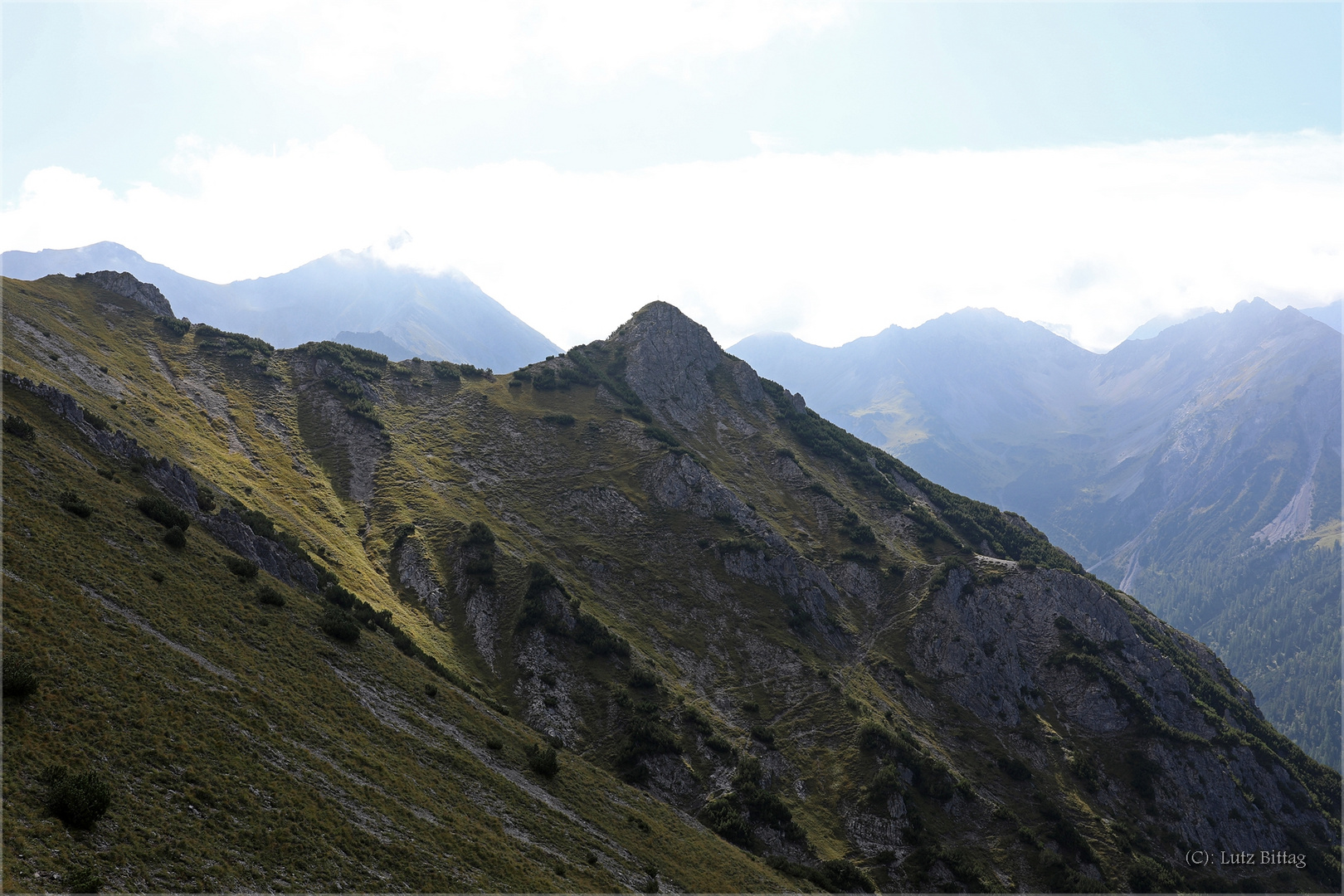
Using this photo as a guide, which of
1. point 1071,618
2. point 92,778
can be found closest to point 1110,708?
point 1071,618

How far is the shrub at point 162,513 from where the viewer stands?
40.8 metres

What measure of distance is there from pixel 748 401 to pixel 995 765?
93420mm

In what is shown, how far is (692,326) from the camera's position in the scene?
16138cm

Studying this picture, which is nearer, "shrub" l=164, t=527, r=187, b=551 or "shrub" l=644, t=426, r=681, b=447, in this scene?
"shrub" l=164, t=527, r=187, b=551

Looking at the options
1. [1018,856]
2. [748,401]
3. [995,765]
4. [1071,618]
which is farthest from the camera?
[748,401]

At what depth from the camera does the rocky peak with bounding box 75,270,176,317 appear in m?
102

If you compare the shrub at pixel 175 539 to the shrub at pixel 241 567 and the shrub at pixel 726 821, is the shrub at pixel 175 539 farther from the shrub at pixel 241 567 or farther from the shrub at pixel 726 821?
the shrub at pixel 726 821

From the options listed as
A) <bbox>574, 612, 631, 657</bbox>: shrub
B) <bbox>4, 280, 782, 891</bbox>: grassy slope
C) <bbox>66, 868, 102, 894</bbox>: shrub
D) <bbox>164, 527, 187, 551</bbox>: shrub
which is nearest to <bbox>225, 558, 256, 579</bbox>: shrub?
<bbox>4, 280, 782, 891</bbox>: grassy slope

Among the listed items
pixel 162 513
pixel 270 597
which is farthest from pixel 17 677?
pixel 162 513

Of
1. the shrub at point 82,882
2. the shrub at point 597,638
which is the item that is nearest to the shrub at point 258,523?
the shrub at point 597,638

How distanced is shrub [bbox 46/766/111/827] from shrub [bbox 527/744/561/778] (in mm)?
28154

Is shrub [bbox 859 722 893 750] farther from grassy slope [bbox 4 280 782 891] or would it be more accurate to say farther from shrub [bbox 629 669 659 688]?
grassy slope [bbox 4 280 782 891]

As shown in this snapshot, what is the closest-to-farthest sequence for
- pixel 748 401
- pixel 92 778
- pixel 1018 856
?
pixel 92 778, pixel 1018 856, pixel 748 401

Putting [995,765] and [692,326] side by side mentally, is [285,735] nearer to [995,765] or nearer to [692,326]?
[995,765]
